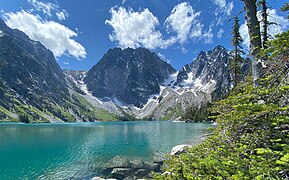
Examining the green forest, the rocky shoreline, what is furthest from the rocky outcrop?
the green forest

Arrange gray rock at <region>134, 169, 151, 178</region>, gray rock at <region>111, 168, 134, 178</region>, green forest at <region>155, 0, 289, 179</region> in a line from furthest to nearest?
gray rock at <region>111, 168, 134, 178</region>
gray rock at <region>134, 169, 151, 178</region>
green forest at <region>155, 0, 289, 179</region>

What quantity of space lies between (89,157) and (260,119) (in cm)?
4078

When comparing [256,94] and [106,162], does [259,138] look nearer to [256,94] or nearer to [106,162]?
[256,94]

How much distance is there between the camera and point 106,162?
36.0 m

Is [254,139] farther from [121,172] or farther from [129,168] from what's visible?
[129,168]

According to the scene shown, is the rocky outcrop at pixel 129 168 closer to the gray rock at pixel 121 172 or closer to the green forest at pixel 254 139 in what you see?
the gray rock at pixel 121 172

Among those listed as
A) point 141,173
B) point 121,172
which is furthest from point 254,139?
point 121,172

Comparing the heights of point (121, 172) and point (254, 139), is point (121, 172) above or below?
below

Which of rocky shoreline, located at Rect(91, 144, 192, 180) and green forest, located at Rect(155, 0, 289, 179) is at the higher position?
green forest, located at Rect(155, 0, 289, 179)

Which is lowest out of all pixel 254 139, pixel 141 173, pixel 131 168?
pixel 141 173

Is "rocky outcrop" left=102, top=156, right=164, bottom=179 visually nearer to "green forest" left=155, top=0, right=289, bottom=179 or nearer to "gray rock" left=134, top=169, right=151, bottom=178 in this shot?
"gray rock" left=134, top=169, right=151, bottom=178

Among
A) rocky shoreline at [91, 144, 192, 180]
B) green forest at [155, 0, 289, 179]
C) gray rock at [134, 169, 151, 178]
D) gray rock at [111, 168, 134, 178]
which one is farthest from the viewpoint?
gray rock at [111, 168, 134, 178]

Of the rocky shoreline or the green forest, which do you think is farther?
the rocky shoreline

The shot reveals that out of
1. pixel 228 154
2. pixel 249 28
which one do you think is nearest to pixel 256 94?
pixel 228 154
